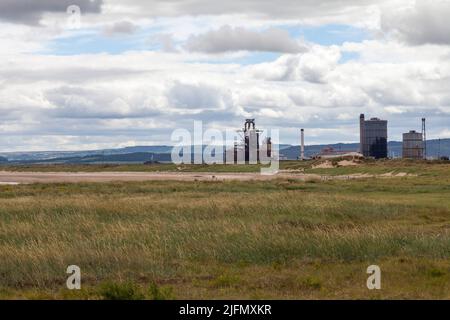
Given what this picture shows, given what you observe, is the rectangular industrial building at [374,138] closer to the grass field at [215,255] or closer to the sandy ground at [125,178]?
the sandy ground at [125,178]

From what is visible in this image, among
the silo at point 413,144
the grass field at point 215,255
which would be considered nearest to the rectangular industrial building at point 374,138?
the silo at point 413,144

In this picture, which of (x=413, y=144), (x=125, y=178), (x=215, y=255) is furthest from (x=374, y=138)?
(x=215, y=255)

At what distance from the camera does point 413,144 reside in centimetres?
15188

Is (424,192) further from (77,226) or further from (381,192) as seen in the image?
(77,226)

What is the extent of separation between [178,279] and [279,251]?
3.73 meters

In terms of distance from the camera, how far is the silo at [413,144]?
494 feet

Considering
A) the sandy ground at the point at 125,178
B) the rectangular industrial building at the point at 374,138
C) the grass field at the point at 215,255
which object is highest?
the rectangular industrial building at the point at 374,138

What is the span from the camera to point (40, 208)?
30.5 m

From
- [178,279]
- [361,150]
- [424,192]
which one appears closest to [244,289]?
[178,279]

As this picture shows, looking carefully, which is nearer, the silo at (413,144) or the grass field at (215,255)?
the grass field at (215,255)

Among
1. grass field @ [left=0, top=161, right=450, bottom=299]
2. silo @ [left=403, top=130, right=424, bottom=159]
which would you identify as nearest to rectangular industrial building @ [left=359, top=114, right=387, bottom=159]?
silo @ [left=403, top=130, right=424, bottom=159]

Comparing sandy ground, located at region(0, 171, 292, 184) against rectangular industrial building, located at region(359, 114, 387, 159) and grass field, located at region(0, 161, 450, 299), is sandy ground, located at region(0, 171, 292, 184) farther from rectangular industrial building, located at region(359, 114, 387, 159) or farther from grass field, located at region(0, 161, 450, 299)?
rectangular industrial building, located at region(359, 114, 387, 159)

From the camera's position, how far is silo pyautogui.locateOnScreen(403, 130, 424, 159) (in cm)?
15070

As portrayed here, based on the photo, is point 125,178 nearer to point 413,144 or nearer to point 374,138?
point 413,144
